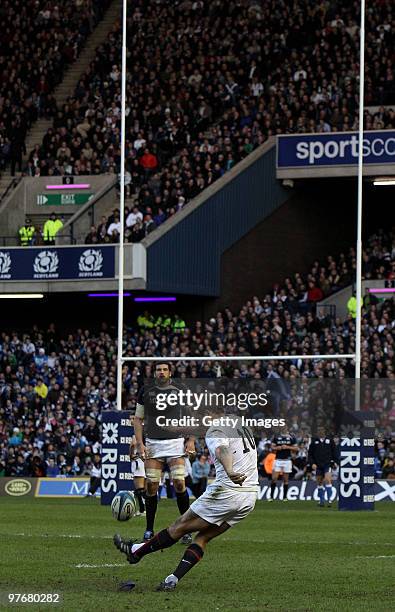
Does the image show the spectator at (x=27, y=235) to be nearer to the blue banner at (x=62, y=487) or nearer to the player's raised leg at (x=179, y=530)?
the blue banner at (x=62, y=487)

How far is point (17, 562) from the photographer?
1522cm

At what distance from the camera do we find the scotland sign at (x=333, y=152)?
39.9 m

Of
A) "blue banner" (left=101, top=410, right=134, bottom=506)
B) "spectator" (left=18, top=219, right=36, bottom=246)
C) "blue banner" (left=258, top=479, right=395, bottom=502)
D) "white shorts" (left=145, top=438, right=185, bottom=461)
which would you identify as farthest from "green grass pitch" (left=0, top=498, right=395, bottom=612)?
"spectator" (left=18, top=219, right=36, bottom=246)

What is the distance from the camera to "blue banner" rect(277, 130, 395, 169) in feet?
131

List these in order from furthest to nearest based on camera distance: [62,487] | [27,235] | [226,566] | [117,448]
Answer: [27,235], [62,487], [117,448], [226,566]

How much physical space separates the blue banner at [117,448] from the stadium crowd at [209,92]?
531 inches

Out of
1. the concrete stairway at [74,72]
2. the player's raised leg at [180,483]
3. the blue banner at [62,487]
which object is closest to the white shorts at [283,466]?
the blue banner at [62,487]

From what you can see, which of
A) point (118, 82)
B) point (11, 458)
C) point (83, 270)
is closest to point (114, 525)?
point (11, 458)

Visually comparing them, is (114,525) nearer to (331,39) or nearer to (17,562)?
(17,562)

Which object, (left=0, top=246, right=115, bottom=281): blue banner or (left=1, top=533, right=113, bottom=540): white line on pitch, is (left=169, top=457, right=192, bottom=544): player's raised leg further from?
(left=0, top=246, right=115, bottom=281): blue banner

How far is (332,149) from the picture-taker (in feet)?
134

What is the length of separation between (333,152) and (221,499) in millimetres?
29137

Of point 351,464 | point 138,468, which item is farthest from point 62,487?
point 351,464

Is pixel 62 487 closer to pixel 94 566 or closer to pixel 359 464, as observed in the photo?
pixel 359 464
